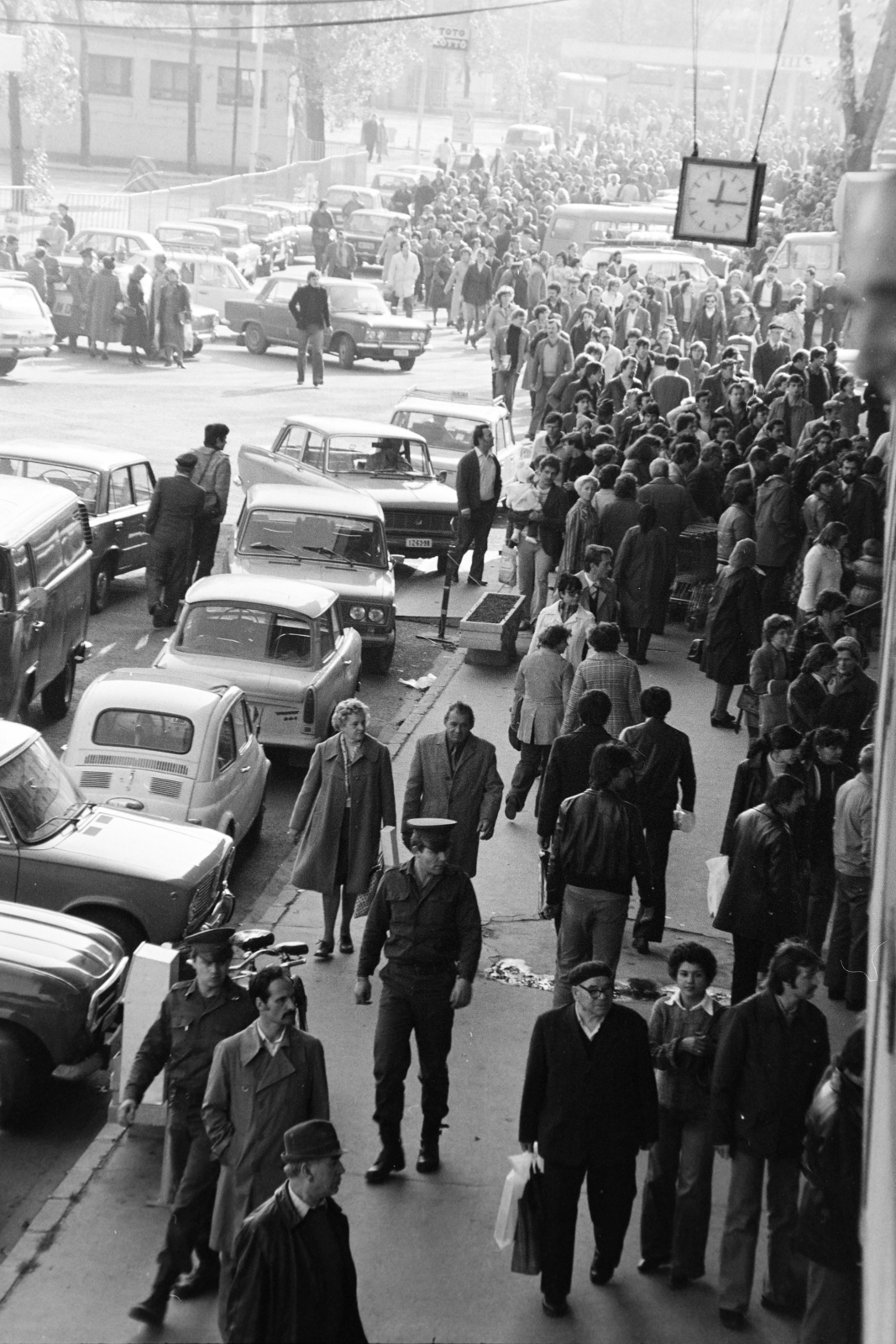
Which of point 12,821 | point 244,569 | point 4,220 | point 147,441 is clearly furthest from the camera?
point 4,220

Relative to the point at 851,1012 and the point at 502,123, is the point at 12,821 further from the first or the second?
the point at 502,123

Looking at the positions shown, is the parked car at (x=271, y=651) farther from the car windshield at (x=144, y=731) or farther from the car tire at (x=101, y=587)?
the car tire at (x=101, y=587)

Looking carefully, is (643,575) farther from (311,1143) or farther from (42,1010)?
(311,1143)

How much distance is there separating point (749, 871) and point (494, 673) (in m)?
8.49

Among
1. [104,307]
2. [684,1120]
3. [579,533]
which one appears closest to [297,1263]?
[684,1120]

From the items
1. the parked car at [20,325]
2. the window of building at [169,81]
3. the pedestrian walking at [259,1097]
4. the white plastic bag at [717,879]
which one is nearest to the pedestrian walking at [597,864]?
the white plastic bag at [717,879]

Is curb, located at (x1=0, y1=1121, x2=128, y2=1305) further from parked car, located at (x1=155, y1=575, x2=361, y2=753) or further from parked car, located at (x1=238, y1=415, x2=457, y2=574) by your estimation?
parked car, located at (x1=238, y1=415, x2=457, y2=574)

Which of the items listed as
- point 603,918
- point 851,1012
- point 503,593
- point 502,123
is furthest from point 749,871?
point 502,123

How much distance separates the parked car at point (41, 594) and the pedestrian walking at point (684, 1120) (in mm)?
7255

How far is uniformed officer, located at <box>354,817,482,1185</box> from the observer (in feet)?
24.7

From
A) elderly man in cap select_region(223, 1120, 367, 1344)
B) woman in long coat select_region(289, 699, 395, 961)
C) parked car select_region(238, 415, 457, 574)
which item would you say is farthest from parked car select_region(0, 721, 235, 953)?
parked car select_region(238, 415, 457, 574)

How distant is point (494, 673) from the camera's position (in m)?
16.8

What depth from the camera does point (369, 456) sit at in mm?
20906

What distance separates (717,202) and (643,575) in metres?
7.07
